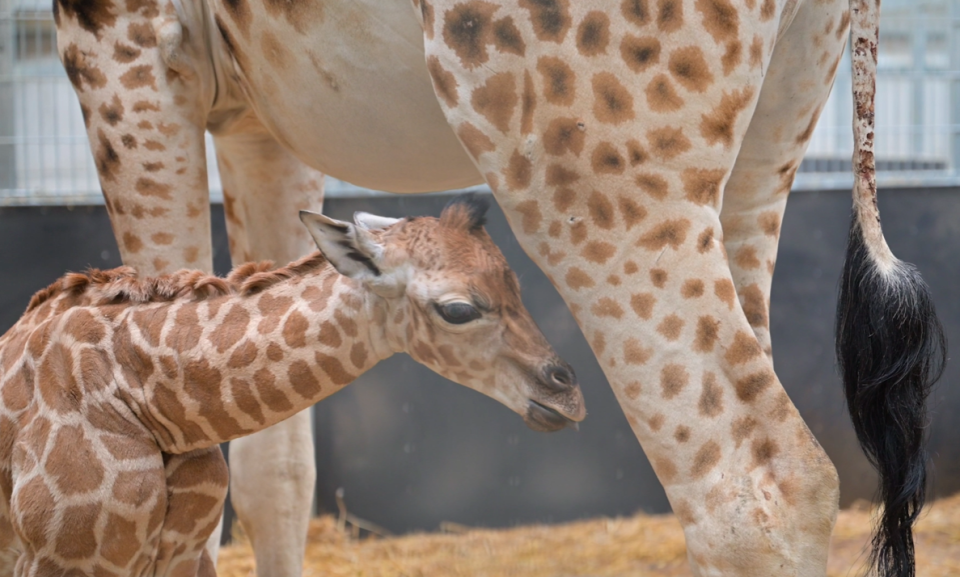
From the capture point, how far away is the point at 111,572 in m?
1.78

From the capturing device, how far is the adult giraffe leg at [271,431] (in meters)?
2.79

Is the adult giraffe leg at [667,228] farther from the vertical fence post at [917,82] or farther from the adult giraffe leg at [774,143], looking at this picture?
the vertical fence post at [917,82]

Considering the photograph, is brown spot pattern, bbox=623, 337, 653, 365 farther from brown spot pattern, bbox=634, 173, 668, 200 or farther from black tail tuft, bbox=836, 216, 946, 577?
black tail tuft, bbox=836, 216, 946, 577

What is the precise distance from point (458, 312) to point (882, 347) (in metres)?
0.82

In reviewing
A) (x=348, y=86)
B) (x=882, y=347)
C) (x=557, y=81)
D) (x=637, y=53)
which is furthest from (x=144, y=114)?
(x=882, y=347)

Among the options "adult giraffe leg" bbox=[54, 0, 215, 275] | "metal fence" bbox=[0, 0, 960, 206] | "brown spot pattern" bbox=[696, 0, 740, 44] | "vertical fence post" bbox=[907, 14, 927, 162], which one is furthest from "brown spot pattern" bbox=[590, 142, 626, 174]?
"vertical fence post" bbox=[907, 14, 927, 162]

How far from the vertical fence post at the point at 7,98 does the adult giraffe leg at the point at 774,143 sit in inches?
134

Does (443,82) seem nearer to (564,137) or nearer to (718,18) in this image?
(564,137)

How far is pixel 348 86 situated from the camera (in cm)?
197

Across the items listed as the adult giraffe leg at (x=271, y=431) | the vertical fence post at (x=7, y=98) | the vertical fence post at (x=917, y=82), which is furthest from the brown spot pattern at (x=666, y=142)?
the vertical fence post at (x=917, y=82)

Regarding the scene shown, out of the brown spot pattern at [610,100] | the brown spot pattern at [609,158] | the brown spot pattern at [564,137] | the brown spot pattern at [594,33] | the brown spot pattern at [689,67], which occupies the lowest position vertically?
the brown spot pattern at [609,158]

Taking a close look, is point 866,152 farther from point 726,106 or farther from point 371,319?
point 371,319

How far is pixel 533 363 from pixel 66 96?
12.5ft

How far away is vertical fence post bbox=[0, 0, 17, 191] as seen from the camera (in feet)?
13.5
